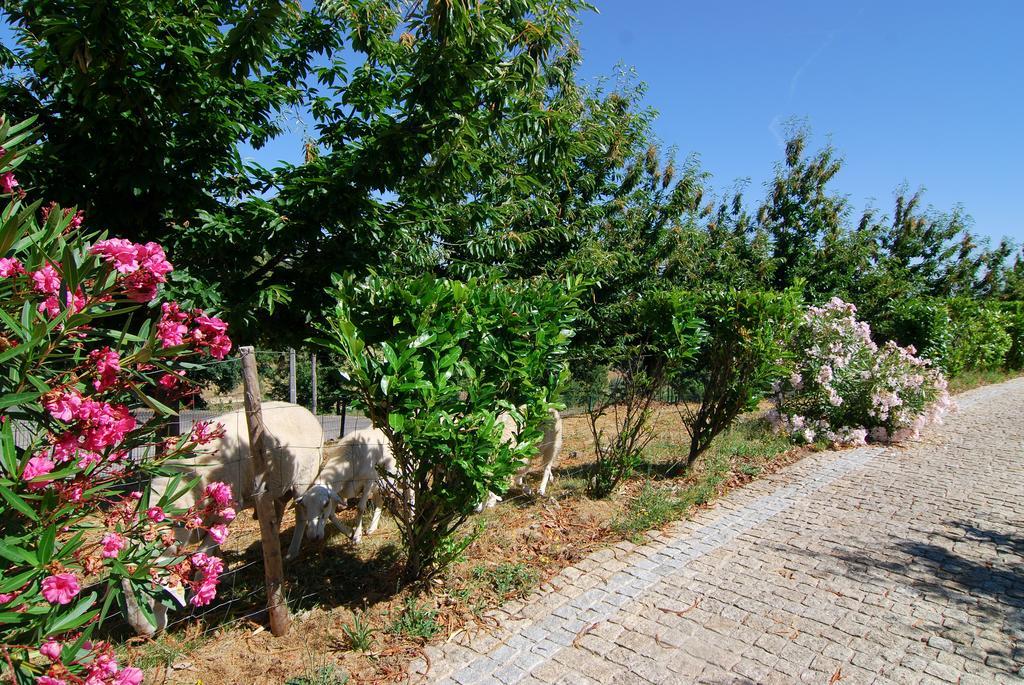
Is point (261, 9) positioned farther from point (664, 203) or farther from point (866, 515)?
point (664, 203)

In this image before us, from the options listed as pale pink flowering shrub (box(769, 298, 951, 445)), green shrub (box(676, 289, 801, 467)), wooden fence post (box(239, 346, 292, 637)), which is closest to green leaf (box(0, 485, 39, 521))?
wooden fence post (box(239, 346, 292, 637))

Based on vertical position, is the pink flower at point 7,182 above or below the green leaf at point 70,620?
above

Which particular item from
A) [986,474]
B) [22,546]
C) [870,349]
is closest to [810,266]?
[870,349]

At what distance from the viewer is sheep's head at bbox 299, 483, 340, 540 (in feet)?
15.2

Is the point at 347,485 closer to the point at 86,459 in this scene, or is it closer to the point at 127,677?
the point at 127,677

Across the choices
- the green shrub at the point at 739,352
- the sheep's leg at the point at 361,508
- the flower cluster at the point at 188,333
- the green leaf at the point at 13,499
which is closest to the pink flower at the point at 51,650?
the green leaf at the point at 13,499

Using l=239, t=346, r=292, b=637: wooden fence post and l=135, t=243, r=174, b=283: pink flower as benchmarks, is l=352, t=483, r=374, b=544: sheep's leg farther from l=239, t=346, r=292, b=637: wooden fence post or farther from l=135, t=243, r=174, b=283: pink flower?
l=135, t=243, r=174, b=283: pink flower

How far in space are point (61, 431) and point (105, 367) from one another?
27 centimetres

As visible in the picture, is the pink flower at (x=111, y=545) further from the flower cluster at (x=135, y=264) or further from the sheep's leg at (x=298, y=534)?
the sheep's leg at (x=298, y=534)

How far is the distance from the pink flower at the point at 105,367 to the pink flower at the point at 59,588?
1.96ft

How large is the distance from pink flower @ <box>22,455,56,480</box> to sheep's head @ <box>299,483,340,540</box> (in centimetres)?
304

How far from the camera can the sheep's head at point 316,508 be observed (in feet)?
15.2

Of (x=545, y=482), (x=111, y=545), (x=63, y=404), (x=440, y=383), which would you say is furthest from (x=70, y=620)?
(x=545, y=482)

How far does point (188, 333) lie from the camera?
89.1 inches
